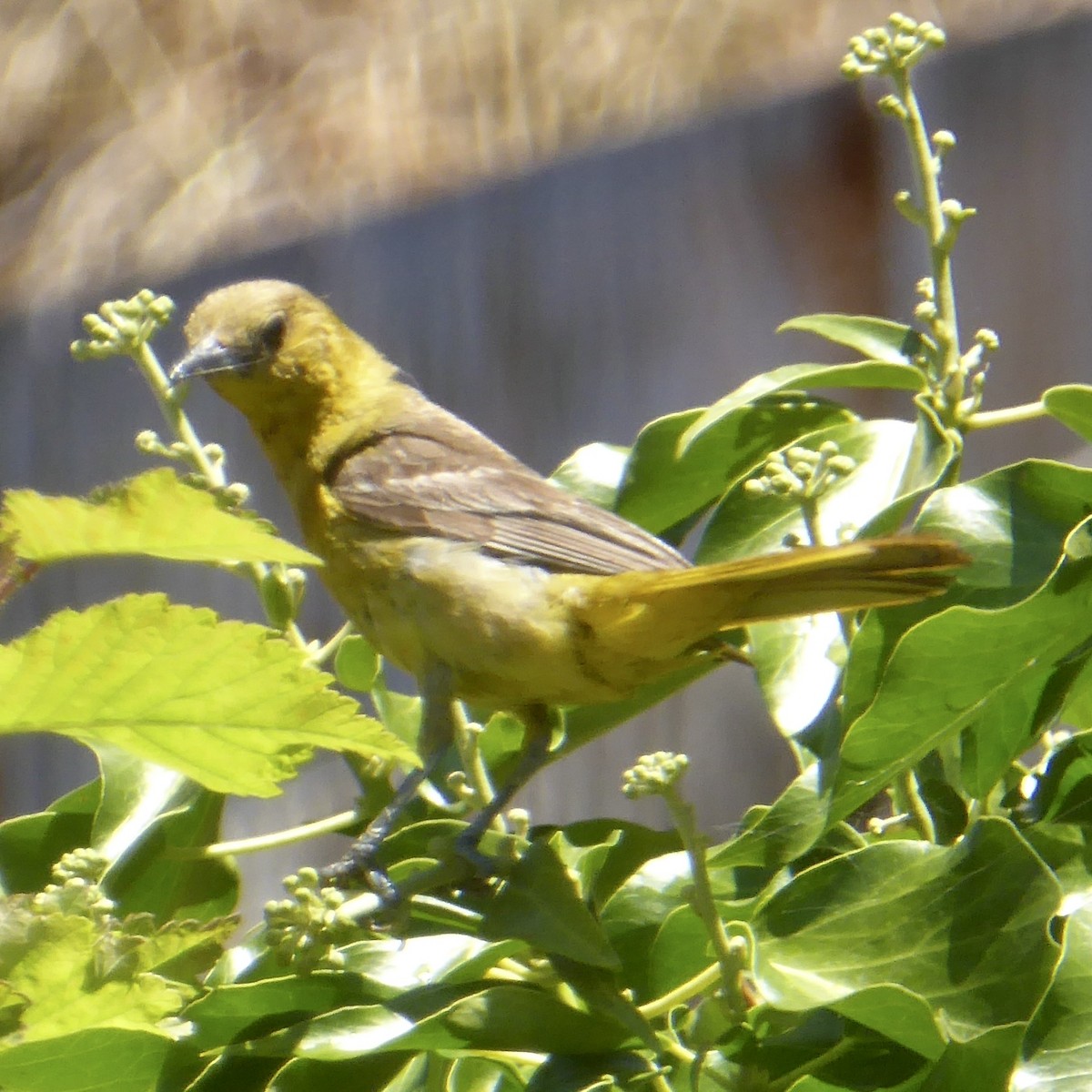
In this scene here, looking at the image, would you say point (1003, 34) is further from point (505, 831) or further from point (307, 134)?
point (307, 134)

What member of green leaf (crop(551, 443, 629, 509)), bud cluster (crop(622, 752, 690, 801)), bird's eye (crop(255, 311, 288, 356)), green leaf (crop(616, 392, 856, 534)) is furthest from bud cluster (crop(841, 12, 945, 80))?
bird's eye (crop(255, 311, 288, 356))

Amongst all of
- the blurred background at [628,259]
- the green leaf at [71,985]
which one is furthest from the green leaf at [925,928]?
the blurred background at [628,259]

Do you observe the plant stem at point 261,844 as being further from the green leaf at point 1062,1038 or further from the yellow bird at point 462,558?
the green leaf at point 1062,1038

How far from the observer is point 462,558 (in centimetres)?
245

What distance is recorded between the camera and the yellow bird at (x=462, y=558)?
180 cm

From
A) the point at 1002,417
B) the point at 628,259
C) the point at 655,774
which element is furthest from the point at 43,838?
the point at 628,259

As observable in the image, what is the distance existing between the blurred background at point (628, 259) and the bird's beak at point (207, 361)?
0.95 metres

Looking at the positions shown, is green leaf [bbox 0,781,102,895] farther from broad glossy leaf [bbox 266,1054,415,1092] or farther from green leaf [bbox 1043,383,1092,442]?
green leaf [bbox 1043,383,1092,442]

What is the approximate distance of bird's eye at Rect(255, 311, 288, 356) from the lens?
8.89 ft

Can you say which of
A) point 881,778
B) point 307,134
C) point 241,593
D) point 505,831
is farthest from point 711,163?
point 307,134

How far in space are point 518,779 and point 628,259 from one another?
5.78 ft

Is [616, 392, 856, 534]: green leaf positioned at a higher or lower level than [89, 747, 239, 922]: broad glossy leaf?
higher

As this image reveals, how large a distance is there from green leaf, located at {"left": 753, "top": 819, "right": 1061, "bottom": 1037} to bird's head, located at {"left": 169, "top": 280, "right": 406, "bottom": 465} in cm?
159

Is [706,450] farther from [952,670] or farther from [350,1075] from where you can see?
[350,1075]
